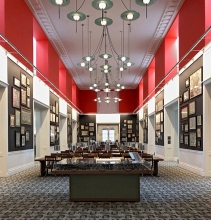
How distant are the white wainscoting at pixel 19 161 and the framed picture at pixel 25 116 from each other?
1.26 m

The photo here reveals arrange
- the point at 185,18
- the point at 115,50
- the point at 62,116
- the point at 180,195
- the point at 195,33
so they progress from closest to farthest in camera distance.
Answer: the point at 180,195
the point at 195,33
the point at 185,18
the point at 115,50
the point at 62,116

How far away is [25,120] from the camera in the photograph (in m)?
13.1

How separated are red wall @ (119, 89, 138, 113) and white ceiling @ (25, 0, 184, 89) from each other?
992cm

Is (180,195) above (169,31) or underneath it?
underneath

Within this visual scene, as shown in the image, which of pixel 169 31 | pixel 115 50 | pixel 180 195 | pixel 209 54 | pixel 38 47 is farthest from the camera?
pixel 115 50

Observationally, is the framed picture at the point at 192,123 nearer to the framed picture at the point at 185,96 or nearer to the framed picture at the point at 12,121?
the framed picture at the point at 185,96

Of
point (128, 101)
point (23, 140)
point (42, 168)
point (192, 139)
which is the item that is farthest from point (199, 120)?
point (128, 101)

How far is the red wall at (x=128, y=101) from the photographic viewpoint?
32.9 m

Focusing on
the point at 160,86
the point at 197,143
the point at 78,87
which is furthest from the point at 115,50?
the point at 78,87

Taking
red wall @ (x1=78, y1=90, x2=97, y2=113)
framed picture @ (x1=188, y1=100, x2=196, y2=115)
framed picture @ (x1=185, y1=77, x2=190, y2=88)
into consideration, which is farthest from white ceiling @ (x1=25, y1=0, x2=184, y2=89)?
red wall @ (x1=78, y1=90, x2=97, y2=113)

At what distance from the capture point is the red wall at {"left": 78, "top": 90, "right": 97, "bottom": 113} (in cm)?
3306

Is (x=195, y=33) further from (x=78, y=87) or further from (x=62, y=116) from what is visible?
(x=78, y=87)

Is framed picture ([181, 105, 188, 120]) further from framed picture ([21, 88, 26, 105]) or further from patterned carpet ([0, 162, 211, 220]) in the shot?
framed picture ([21, 88, 26, 105])

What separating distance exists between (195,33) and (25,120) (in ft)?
25.6
